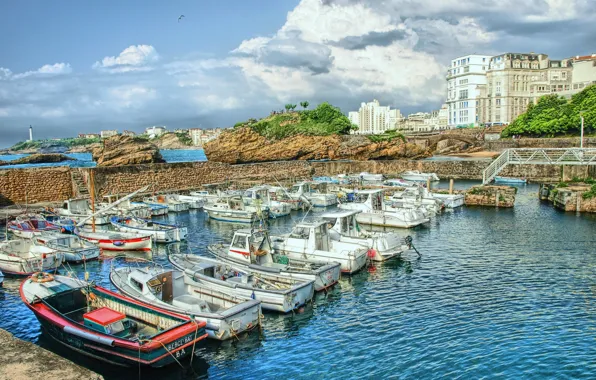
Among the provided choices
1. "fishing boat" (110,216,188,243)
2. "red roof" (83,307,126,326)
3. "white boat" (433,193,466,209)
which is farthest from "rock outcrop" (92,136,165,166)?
"red roof" (83,307,126,326)

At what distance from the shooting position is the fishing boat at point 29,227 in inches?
1134

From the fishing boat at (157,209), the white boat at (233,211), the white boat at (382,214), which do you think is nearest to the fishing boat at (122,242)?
the white boat at (233,211)

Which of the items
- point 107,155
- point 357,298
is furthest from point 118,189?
point 357,298

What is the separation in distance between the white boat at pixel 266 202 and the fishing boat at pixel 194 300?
68.7 ft

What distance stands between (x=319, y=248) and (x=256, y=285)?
542cm

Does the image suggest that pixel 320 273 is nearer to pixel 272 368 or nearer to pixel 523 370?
pixel 272 368

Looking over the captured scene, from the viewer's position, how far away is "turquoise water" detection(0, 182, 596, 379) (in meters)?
13.5

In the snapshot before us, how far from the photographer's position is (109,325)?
532 inches

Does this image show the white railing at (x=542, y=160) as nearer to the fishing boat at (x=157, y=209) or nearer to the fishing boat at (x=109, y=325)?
the fishing boat at (x=157, y=209)

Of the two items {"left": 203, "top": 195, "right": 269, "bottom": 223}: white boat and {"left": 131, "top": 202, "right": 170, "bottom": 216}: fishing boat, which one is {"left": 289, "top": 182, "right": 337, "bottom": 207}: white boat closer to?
{"left": 203, "top": 195, "right": 269, "bottom": 223}: white boat

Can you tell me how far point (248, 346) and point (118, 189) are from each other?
3688 centimetres

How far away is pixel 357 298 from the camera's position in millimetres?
19250

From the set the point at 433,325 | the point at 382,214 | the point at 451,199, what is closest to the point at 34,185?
the point at 382,214

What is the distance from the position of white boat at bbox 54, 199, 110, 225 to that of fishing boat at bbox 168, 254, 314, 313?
17.5m
